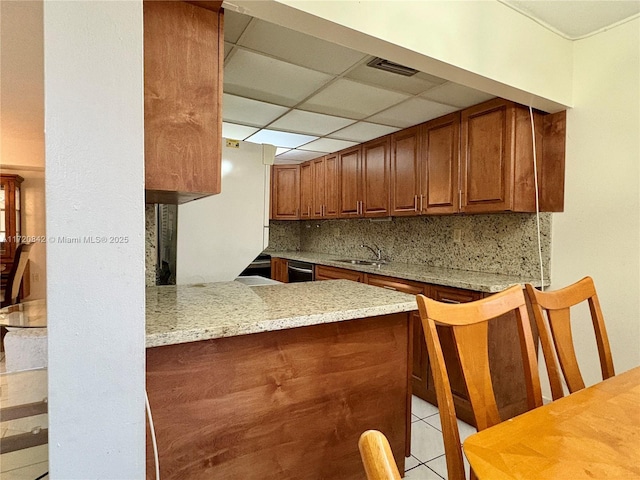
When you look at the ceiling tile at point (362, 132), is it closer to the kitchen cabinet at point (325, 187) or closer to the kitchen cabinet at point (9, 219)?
the kitchen cabinet at point (325, 187)

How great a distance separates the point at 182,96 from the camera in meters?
1.18

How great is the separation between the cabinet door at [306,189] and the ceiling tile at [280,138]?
2.72 ft

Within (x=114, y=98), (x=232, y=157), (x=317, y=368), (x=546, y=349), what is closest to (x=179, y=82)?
(x=114, y=98)

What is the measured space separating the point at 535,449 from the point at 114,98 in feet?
3.92

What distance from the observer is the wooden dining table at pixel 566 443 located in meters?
0.68

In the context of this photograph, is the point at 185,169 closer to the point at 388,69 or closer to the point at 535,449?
the point at 535,449

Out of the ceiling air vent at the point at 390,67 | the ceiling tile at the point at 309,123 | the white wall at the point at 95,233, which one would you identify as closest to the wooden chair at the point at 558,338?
the white wall at the point at 95,233

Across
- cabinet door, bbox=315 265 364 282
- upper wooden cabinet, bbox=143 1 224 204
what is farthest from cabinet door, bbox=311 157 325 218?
upper wooden cabinet, bbox=143 1 224 204

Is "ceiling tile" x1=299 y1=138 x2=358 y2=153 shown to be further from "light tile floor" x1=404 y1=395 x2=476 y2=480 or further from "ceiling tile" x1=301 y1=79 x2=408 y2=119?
"light tile floor" x1=404 y1=395 x2=476 y2=480

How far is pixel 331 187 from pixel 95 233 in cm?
346

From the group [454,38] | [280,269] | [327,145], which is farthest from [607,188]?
[280,269]

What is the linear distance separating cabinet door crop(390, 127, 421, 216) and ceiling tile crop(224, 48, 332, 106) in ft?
3.68

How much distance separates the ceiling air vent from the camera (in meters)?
1.92

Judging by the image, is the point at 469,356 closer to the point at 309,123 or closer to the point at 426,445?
the point at 426,445
